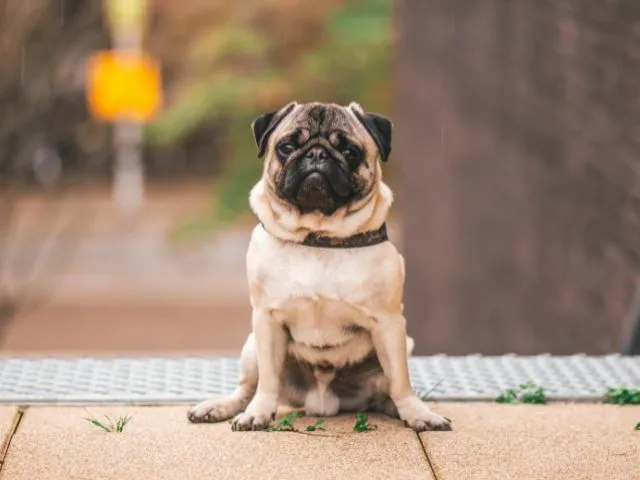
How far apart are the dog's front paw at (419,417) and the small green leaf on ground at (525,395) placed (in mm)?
486

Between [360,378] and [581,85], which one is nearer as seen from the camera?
[360,378]

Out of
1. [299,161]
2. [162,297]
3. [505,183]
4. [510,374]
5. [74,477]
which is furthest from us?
[162,297]

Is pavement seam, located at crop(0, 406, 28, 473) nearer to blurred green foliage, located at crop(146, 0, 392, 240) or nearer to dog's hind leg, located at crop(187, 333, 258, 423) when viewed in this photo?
dog's hind leg, located at crop(187, 333, 258, 423)

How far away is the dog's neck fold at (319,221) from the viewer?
390 centimetres

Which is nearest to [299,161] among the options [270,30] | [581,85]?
[581,85]

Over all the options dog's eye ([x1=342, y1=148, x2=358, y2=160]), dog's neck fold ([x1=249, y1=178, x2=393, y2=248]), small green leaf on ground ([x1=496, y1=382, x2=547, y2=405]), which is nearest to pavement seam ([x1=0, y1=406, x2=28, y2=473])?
dog's neck fold ([x1=249, y1=178, x2=393, y2=248])

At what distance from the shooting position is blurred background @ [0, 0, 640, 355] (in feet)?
22.8

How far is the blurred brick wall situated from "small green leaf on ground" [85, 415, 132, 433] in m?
3.08

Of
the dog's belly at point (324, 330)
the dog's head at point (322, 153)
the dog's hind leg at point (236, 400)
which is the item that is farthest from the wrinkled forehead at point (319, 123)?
the dog's hind leg at point (236, 400)

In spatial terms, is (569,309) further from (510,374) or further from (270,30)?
(270,30)

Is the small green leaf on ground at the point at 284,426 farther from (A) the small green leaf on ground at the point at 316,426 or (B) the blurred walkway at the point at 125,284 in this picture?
(B) the blurred walkway at the point at 125,284

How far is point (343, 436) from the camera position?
3885 mm

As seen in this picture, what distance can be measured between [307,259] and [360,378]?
538 millimetres

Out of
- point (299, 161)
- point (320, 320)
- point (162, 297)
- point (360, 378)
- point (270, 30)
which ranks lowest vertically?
point (162, 297)
